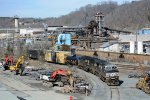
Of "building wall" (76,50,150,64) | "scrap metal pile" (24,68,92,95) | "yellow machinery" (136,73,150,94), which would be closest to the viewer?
"yellow machinery" (136,73,150,94)

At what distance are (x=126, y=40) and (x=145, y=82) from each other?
46.9 m

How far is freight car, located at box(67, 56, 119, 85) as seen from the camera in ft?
125

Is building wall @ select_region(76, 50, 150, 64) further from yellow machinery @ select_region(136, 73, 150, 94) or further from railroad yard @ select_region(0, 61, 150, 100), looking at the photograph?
yellow machinery @ select_region(136, 73, 150, 94)

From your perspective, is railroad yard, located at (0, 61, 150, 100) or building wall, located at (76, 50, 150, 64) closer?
railroad yard, located at (0, 61, 150, 100)

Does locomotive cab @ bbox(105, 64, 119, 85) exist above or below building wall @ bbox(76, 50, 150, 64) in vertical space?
below

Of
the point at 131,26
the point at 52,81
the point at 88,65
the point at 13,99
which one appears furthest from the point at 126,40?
the point at 131,26

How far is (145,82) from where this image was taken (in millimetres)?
34562

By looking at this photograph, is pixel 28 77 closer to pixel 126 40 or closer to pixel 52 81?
Result: pixel 52 81

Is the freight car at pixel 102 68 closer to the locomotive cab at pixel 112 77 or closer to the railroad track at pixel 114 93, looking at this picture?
the locomotive cab at pixel 112 77

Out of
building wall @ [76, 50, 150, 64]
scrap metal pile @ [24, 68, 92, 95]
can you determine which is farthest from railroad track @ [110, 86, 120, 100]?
building wall @ [76, 50, 150, 64]

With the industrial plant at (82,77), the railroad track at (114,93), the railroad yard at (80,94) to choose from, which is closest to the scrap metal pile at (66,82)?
the industrial plant at (82,77)

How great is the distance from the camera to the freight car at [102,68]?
3797 centimetres

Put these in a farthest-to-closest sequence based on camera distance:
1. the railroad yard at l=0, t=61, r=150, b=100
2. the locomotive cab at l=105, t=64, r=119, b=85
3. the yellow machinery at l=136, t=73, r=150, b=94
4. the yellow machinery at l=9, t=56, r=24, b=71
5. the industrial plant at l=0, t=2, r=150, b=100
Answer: the yellow machinery at l=9, t=56, r=24, b=71 < the locomotive cab at l=105, t=64, r=119, b=85 < the yellow machinery at l=136, t=73, r=150, b=94 < the industrial plant at l=0, t=2, r=150, b=100 < the railroad yard at l=0, t=61, r=150, b=100

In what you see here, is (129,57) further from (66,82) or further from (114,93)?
(114,93)
